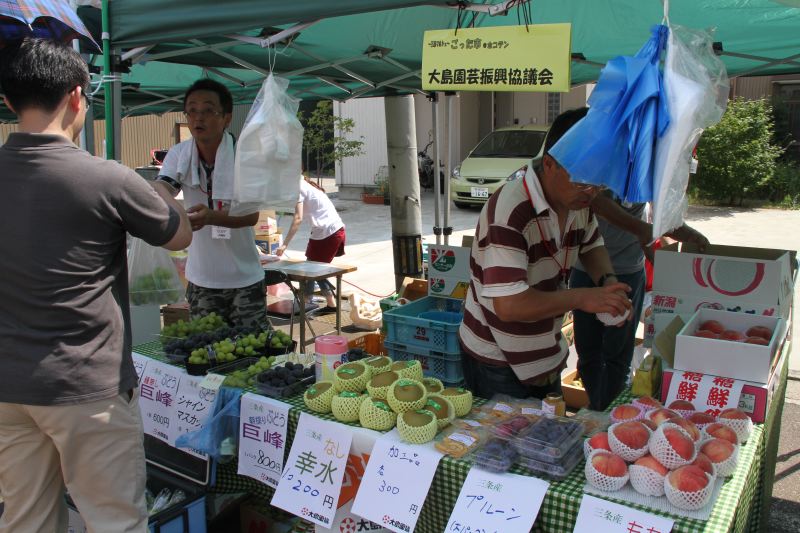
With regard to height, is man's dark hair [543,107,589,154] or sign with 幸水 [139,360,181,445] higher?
man's dark hair [543,107,589,154]

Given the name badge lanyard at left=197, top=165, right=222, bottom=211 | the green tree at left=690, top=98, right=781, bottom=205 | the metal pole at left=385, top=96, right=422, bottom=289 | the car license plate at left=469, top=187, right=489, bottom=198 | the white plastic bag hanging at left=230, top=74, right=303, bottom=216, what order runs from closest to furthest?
the white plastic bag hanging at left=230, top=74, right=303, bottom=216 → the name badge lanyard at left=197, top=165, right=222, bottom=211 → the metal pole at left=385, top=96, right=422, bottom=289 → the car license plate at left=469, top=187, right=489, bottom=198 → the green tree at left=690, top=98, right=781, bottom=205

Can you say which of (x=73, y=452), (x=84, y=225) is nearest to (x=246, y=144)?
(x=84, y=225)

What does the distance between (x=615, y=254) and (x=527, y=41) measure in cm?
154

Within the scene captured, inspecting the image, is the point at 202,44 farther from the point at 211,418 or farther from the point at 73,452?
the point at 73,452

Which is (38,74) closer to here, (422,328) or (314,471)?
(314,471)

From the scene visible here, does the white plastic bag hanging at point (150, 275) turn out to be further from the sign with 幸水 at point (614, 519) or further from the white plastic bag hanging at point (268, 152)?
the sign with 幸水 at point (614, 519)

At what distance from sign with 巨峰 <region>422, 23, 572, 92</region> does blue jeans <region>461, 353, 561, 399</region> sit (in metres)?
1.02

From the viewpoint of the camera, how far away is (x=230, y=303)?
11.0 ft

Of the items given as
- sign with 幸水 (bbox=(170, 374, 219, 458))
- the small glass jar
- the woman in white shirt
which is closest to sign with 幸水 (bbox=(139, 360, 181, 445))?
sign with 幸水 (bbox=(170, 374, 219, 458))

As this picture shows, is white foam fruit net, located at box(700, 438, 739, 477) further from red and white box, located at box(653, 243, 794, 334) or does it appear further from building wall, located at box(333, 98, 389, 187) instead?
building wall, located at box(333, 98, 389, 187)

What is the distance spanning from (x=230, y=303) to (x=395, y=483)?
174 cm

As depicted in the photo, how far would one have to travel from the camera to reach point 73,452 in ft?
5.99

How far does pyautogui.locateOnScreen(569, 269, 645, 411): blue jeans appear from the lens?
338 cm

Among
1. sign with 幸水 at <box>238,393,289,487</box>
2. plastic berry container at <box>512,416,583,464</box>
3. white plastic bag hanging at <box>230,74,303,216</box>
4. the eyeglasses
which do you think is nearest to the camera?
plastic berry container at <box>512,416,583,464</box>
